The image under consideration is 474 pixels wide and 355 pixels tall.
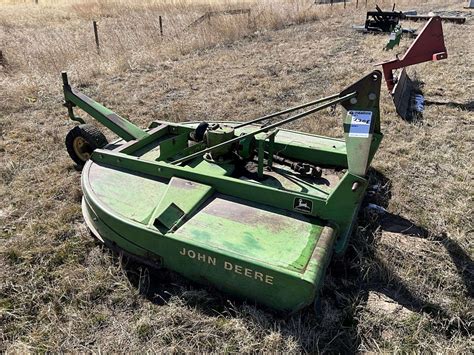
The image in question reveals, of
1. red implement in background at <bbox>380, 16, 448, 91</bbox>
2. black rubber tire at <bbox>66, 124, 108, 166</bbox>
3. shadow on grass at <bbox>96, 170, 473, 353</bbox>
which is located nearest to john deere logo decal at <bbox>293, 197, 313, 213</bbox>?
shadow on grass at <bbox>96, 170, 473, 353</bbox>

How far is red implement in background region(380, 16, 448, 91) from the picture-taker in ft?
17.9

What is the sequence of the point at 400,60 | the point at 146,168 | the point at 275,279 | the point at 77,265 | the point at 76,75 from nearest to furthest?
the point at 275,279, the point at 77,265, the point at 146,168, the point at 400,60, the point at 76,75

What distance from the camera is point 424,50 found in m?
5.61

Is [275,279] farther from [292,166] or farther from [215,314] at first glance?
[292,166]

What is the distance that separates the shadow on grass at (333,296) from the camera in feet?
6.98

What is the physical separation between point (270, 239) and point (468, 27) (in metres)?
12.4

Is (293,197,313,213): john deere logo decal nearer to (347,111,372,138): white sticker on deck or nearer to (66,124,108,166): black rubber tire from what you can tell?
(347,111,372,138): white sticker on deck

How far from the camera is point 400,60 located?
213 inches

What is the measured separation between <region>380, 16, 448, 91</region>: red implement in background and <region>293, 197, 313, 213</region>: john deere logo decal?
12.6ft

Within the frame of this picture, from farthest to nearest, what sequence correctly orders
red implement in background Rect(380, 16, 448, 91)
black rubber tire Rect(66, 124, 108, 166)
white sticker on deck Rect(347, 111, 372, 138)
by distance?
red implement in background Rect(380, 16, 448, 91), black rubber tire Rect(66, 124, 108, 166), white sticker on deck Rect(347, 111, 372, 138)

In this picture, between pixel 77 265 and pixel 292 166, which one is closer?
pixel 77 265

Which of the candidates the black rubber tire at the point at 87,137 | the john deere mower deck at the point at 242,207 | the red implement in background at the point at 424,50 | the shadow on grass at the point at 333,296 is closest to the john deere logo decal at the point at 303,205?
the john deere mower deck at the point at 242,207

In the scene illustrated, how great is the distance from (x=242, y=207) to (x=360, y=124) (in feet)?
3.01

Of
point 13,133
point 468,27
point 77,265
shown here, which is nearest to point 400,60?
point 77,265
